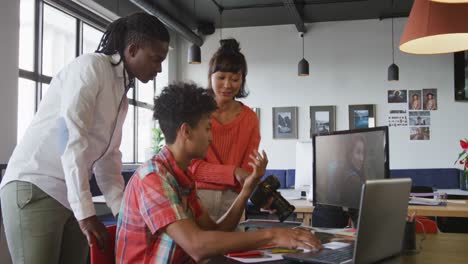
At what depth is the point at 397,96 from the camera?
25.0 ft

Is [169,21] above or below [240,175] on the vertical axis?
above

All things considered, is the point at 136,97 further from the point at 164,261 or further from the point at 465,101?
the point at 164,261

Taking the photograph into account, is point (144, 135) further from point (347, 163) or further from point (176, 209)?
point (176, 209)

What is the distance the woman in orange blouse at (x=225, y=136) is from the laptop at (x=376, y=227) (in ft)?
1.81

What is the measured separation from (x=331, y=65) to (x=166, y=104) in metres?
6.91

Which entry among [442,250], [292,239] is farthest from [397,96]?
[292,239]

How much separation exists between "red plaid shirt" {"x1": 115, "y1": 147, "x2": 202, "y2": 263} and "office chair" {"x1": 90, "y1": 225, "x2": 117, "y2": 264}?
81 mm

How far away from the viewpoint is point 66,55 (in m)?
5.71

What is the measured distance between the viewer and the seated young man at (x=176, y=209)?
1100 mm

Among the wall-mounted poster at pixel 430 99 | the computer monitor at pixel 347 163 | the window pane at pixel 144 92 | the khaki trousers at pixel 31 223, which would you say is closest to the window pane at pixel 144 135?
the window pane at pixel 144 92

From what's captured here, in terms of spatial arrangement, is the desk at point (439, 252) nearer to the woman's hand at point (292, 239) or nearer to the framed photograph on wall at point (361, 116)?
the woman's hand at point (292, 239)

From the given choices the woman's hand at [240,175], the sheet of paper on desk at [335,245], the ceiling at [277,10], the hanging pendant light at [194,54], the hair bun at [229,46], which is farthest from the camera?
the ceiling at [277,10]

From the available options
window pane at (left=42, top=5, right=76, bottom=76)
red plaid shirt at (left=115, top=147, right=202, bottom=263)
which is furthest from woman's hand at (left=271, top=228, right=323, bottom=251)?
window pane at (left=42, top=5, right=76, bottom=76)

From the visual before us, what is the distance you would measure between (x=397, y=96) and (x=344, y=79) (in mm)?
919
